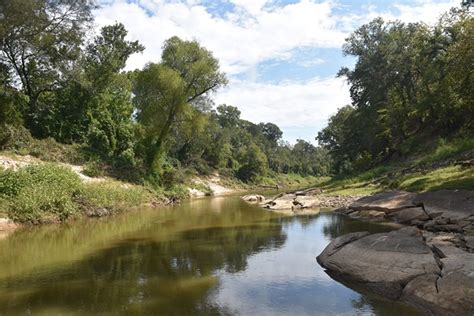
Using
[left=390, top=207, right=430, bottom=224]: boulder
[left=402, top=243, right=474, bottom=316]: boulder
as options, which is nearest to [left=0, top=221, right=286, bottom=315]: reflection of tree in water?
[left=402, top=243, right=474, bottom=316]: boulder

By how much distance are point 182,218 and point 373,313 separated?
1919 centimetres

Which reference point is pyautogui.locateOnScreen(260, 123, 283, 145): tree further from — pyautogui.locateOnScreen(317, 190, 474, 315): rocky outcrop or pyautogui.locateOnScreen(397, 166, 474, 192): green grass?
pyautogui.locateOnScreen(317, 190, 474, 315): rocky outcrop

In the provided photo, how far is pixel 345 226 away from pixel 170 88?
28468 mm

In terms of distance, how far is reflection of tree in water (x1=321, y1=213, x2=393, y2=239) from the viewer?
719 inches

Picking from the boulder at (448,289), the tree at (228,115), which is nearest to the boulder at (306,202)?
the boulder at (448,289)

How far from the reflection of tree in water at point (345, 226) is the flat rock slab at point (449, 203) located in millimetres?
2057

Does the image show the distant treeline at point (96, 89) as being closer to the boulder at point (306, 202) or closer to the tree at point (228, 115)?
the boulder at point (306, 202)

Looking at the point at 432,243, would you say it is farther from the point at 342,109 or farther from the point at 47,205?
the point at 342,109

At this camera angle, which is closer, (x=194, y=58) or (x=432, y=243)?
(x=432, y=243)

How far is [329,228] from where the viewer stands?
20375 mm

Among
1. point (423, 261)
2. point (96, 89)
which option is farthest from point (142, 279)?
point (96, 89)

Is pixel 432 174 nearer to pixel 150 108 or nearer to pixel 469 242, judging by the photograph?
pixel 469 242

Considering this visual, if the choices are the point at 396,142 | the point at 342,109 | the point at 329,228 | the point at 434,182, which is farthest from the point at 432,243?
A: the point at 342,109

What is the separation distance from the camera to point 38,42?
34719 millimetres
